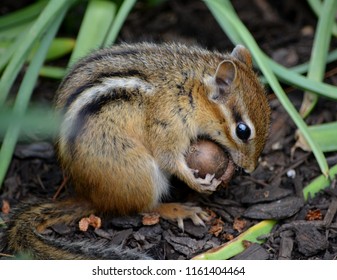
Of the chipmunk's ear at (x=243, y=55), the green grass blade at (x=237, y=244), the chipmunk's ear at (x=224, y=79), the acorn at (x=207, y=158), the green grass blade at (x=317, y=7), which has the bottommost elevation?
the green grass blade at (x=237, y=244)

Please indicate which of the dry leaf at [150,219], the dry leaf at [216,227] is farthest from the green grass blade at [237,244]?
the dry leaf at [150,219]

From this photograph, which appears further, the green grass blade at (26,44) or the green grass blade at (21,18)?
the green grass blade at (21,18)

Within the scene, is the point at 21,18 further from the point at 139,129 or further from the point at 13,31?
the point at 139,129

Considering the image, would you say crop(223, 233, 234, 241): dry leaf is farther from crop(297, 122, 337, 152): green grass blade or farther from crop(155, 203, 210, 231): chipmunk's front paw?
crop(297, 122, 337, 152): green grass blade

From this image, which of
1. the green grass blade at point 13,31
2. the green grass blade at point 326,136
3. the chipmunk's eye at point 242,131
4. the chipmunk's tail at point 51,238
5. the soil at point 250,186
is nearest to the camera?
the chipmunk's tail at point 51,238

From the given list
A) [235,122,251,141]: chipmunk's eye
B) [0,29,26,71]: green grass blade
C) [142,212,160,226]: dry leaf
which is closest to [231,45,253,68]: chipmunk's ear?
[235,122,251,141]: chipmunk's eye

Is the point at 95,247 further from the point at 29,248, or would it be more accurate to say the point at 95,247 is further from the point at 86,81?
the point at 86,81

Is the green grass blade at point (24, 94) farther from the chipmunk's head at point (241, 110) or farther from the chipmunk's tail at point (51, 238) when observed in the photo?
the chipmunk's head at point (241, 110)
